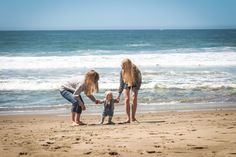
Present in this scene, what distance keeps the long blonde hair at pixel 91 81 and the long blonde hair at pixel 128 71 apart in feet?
2.28

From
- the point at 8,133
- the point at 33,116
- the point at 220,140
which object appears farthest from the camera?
the point at 33,116

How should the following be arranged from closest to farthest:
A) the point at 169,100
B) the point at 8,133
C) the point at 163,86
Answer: the point at 8,133 → the point at 169,100 → the point at 163,86

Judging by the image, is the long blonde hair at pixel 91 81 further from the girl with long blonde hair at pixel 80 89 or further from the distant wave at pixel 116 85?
the distant wave at pixel 116 85

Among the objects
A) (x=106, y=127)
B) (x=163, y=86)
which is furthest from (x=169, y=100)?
(x=106, y=127)

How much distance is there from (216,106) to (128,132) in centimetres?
542

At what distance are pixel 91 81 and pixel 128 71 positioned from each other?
0.86 m

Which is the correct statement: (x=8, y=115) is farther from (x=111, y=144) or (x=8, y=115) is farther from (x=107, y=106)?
(x=111, y=144)

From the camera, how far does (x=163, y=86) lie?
52.4ft

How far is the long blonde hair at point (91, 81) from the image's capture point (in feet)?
27.4

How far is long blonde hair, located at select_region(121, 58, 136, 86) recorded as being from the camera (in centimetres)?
881

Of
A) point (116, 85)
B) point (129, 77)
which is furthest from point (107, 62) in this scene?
point (129, 77)

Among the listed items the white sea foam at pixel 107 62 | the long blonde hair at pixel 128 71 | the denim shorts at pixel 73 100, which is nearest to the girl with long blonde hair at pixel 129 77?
the long blonde hair at pixel 128 71

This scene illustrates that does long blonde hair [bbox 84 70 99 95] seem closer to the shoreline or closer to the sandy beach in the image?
the sandy beach

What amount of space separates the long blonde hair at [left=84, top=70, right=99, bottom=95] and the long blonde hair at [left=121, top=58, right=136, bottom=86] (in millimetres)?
696
